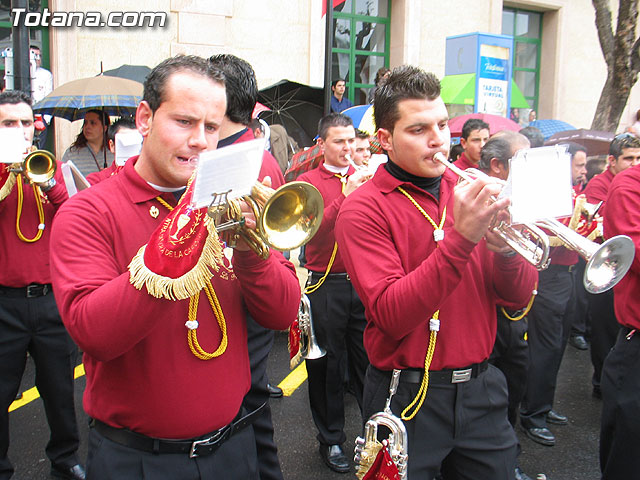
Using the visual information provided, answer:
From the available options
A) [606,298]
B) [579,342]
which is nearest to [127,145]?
[606,298]

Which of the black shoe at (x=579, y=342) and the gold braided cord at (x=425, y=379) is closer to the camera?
the gold braided cord at (x=425, y=379)

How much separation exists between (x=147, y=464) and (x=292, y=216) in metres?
0.81

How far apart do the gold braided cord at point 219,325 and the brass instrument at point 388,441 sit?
0.69 m

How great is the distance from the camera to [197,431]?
1.80 meters

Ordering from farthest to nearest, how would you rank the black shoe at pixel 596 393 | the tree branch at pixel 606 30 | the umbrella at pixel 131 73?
the tree branch at pixel 606 30 < the umbrella at pixel 131 73 < the black shoe at pixel 596 393

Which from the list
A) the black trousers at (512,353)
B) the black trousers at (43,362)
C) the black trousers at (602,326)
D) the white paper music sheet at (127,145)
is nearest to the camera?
the black trousers at (43,362)

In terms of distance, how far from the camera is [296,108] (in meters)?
8.19

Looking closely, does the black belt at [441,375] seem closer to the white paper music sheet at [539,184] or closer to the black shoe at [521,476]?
the white paper music sheet at [539,184]

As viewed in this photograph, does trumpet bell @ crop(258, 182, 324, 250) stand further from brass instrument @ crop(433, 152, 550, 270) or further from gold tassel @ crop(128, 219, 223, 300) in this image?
brass instrument @ crop(433, 152, 550, 270)

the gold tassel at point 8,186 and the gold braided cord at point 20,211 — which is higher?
the gold tassel at point 8,186

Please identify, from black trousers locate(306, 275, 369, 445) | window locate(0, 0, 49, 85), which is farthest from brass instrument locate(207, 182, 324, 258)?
window locate(0, 0, 49, 85)

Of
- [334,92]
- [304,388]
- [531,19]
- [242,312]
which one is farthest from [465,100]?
[531,19]

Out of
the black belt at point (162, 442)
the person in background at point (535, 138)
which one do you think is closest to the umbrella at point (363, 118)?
the person in background at point (535, 138)

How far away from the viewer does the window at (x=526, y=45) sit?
14711 mm
